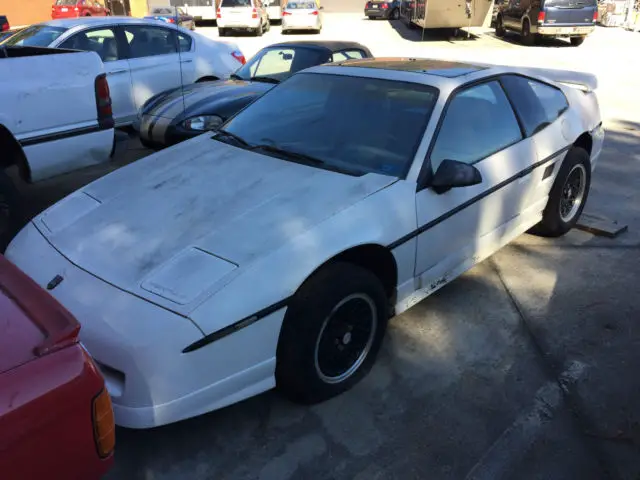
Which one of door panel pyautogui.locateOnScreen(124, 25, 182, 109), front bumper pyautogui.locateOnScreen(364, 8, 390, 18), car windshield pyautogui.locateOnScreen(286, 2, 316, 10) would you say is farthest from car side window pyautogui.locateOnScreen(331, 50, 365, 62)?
front bumper pyautogui.locateOnScreen(364, 8, 390, 18)

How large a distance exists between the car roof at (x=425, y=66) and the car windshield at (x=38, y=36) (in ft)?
15.4

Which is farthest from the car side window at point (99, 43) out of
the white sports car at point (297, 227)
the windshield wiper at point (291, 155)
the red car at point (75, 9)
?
the red car at point (75, 9)

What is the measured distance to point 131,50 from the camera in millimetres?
7422

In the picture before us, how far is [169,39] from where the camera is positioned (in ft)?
26.0

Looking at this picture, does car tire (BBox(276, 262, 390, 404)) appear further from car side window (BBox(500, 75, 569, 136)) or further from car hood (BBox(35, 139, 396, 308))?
car side window (BBox(500, 75, 569, 136))

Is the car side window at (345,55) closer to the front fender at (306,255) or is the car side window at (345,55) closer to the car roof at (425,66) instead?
the car roof at (425,66)

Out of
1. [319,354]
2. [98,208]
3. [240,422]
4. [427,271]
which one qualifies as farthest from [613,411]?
[98,208]

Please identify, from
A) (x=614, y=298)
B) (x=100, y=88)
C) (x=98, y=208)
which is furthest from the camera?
(x=100, y=88)

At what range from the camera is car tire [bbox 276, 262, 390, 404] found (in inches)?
96.3

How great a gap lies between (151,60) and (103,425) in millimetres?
6818

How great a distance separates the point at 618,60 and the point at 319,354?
53.3 feet

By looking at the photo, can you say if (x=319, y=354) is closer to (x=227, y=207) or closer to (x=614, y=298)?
(x=227, y=207)

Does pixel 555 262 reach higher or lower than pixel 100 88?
lower

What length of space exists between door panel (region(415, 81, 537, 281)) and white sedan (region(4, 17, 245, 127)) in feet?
15.6
